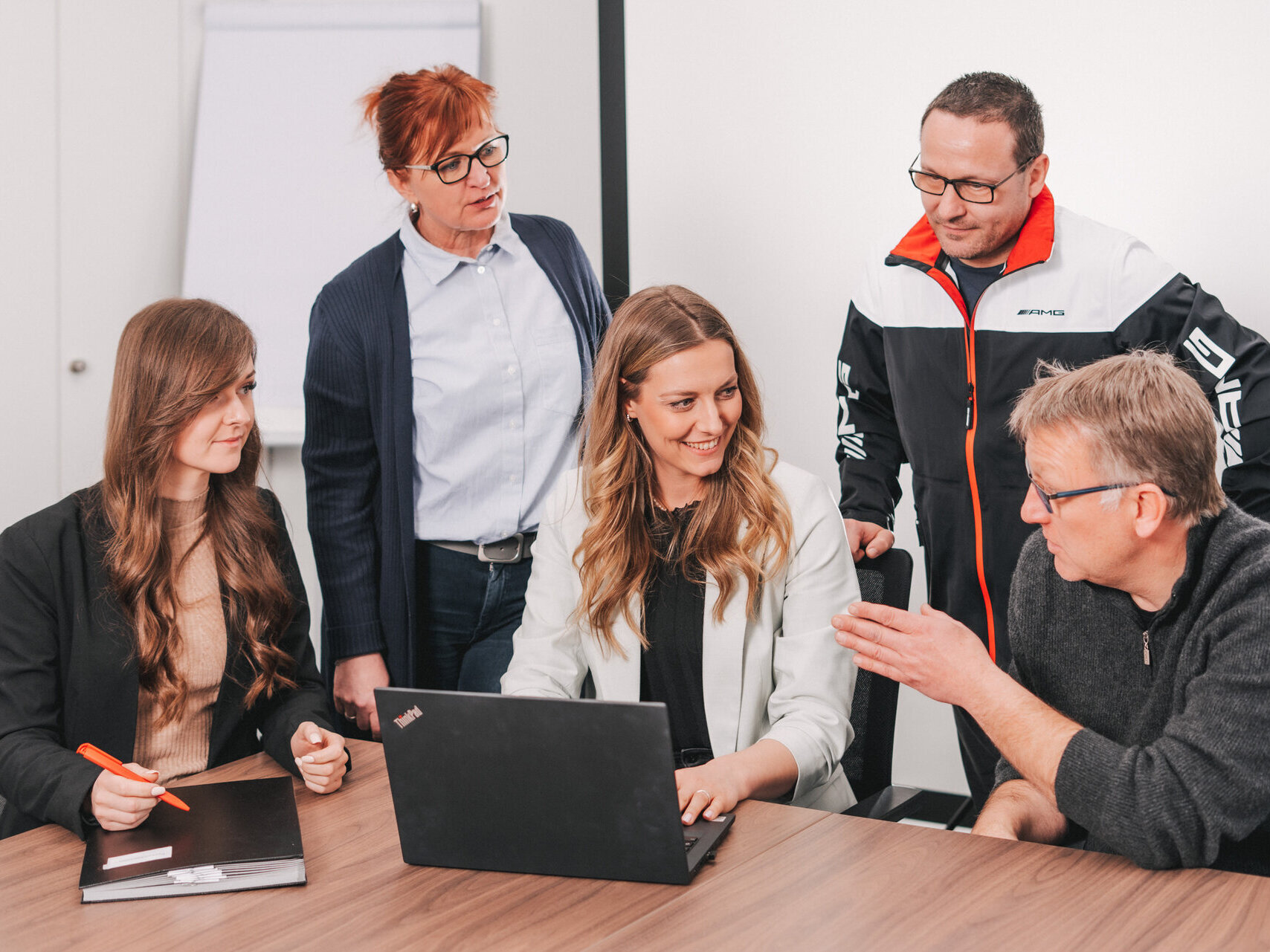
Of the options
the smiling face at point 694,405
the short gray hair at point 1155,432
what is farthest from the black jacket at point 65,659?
the short gray hair at point 1155,432

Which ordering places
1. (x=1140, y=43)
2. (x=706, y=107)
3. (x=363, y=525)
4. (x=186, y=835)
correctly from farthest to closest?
(x=706, y=107), (x=1140, y=43), (x=363, y=525), (x=186, y=835)

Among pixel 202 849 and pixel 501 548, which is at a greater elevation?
pixel 501 548

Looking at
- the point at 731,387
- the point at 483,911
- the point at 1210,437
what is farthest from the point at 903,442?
the point at 483,911

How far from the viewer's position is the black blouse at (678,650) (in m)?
1.85

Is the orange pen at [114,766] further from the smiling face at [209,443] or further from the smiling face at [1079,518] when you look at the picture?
the smiling face at [1079,518]

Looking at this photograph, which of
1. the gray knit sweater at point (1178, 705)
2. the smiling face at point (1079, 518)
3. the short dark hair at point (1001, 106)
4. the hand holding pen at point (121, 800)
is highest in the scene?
the short dark hair at point (1001, 106)

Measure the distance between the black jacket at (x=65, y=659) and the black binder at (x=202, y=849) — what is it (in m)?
0.19

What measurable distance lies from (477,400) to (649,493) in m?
0.45

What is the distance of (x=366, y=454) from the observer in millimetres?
2285

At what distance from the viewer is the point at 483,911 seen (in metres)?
1.20

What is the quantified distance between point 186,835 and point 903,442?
5.22 feet

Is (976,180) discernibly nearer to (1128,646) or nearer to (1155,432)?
(1155,432)

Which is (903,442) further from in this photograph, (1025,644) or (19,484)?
(19,484)

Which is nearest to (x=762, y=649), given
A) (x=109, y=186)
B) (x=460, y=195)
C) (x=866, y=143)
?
(x=460, y=195)
